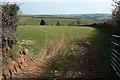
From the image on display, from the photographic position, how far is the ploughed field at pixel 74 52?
13906mm

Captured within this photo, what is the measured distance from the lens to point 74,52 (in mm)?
18531

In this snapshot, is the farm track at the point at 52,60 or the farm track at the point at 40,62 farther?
the farm track at the point at 40,62

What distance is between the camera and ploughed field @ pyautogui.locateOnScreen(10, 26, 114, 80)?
13.9 metres

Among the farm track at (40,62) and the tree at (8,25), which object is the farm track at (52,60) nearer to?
the farm track at (40,62)

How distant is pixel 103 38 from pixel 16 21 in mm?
9248

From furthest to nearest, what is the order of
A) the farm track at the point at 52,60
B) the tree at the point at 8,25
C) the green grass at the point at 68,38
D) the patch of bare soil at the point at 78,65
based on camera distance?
the green grass at the point at 68,38
the tree at the point at 8,25
the patch of bare soil at the point at 78,65
the farm track at the point at 52,60

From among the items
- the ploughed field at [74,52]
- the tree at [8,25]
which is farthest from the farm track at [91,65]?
the tree at [8,25]

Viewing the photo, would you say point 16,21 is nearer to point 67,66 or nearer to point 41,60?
point 41,60

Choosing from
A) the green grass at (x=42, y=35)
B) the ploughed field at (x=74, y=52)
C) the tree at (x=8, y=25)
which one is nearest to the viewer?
the tree at (x=8, y=25)

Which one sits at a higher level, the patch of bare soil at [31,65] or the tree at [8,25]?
the tree at [8,25]

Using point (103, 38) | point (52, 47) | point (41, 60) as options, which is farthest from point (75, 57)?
point (103, 38)

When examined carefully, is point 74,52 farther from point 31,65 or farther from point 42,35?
point 42,35

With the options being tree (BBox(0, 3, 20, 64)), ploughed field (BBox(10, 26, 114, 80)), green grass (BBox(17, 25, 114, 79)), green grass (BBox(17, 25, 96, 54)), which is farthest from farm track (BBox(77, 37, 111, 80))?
tree (BBox(0, 3, 20, 64))

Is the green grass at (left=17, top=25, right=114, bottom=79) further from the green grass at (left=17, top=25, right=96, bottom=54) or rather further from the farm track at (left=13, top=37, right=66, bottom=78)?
the farm track at (left=13, top=37, right=66, bottom=78)
